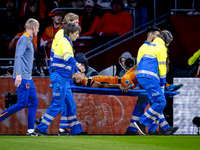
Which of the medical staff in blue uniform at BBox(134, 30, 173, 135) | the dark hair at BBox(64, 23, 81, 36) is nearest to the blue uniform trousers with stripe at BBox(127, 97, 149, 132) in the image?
the medical staff in blue uniform at BBox(134, 30, 173, 135)

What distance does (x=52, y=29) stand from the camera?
994 centimetres

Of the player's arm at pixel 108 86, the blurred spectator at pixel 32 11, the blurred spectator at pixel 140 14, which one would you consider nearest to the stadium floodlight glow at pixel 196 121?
the player's arm at pixel 108 86

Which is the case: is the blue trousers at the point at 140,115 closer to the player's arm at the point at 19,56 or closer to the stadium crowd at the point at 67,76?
the stadium crowd at the point at 67,76

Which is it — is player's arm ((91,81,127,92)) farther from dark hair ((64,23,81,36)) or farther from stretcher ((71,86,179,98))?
dark hair ((64,23,81,36))

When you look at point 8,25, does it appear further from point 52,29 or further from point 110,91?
point 110,91

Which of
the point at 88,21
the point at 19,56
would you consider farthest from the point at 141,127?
the point at 88,21

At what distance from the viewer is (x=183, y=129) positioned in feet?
24.4

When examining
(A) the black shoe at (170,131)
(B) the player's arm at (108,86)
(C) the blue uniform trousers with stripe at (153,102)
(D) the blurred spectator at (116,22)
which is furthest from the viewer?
(D) the blurred spectator at (116,22)

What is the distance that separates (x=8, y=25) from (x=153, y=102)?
5.01m

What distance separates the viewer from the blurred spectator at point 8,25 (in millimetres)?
9938

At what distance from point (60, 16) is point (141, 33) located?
6.50 feet

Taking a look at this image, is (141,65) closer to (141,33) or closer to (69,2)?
(141,33)

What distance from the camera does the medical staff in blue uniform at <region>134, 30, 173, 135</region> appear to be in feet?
21.2

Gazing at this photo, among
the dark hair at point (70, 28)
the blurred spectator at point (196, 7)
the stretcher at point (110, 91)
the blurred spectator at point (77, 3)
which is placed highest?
the blurred spectator at point (77, 3)
